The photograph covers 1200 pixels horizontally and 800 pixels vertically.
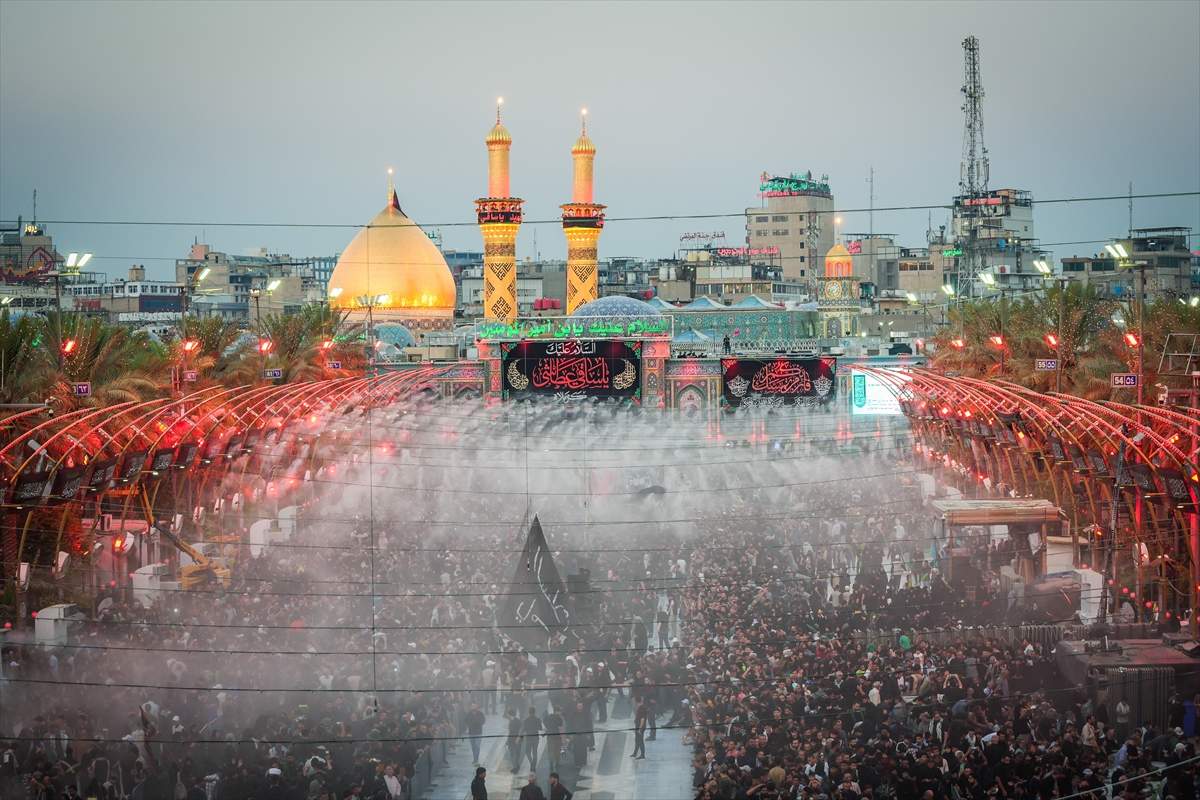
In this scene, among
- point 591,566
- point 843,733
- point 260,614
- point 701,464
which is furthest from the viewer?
point 701,464

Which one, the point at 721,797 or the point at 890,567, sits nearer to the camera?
the point at 721,797

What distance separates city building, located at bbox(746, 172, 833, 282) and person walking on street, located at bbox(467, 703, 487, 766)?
327 ft

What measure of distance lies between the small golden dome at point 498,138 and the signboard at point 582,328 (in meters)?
11.3

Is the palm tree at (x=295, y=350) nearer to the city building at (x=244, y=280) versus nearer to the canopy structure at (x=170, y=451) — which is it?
the canopy structure at (x=170, y=451)

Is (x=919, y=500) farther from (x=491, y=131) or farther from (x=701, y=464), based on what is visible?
(x=491, y=131)

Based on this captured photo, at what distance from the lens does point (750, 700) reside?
19.4 metres

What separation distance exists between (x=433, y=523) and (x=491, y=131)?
110 ft

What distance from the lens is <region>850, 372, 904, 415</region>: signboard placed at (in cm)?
5522

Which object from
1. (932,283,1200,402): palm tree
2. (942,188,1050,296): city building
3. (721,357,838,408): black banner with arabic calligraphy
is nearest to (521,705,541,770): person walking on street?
(932,283,1200,402): palm tree

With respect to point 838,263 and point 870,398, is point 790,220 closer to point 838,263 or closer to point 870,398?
point 838,263

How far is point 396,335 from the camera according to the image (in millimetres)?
68188

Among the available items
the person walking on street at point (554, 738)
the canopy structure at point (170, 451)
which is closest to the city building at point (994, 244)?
the canopy structure at point (170, 451)

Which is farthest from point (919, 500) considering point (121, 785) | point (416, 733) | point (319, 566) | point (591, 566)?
point (121, 785)

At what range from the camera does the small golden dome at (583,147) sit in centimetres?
6400
